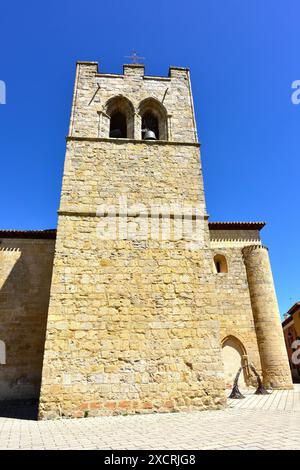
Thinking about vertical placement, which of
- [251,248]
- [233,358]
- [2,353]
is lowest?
[233,358]

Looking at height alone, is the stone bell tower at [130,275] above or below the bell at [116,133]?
below

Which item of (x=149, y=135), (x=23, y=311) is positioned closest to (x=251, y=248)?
(x=149, y=135)

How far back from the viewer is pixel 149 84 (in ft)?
31.5

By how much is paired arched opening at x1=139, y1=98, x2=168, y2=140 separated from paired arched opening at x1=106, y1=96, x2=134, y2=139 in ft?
1.28

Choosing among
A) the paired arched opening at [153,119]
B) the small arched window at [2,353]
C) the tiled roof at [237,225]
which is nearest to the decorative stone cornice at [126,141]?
the paired arched opening at [153,119]

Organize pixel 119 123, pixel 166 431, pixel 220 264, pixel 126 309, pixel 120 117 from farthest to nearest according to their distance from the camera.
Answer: pixel 220 264 → pixel 119 123 → pixel 120 117 → pixel 126 309 → pixel 166 431

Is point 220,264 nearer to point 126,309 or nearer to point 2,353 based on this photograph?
point 126,309

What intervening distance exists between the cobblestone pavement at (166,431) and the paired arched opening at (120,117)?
286 inches

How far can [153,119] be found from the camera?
31.7 ft

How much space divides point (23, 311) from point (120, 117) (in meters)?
7.19

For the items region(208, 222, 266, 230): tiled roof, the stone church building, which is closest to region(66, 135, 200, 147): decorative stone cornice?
the stone church building

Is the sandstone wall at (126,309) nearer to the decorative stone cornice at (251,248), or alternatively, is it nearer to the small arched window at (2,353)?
the small arched window at (2,353)

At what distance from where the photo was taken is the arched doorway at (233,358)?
10.2 meters

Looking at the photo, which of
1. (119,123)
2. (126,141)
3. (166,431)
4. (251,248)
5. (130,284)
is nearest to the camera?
(166,431)
